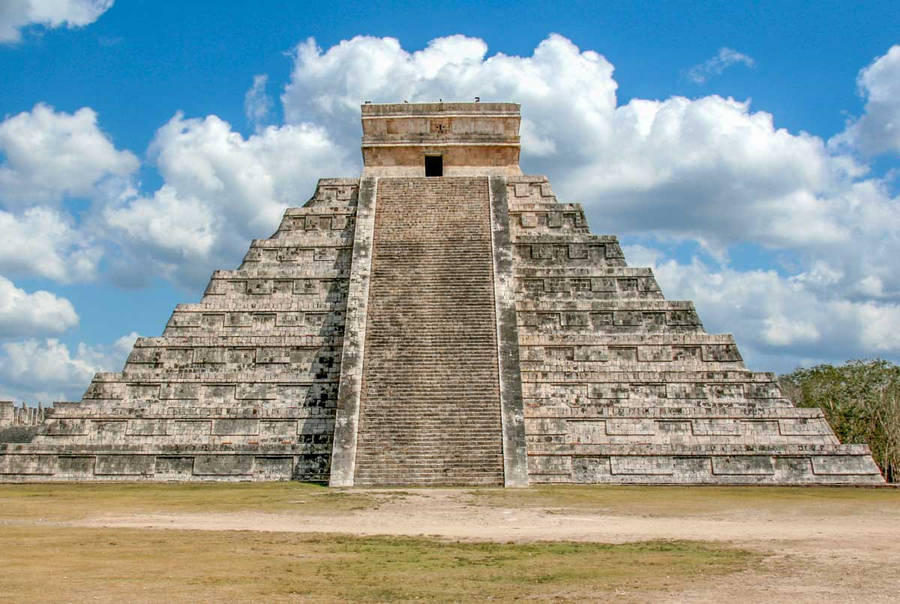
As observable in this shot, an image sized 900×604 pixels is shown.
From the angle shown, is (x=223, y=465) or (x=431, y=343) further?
(x=431, y=343)

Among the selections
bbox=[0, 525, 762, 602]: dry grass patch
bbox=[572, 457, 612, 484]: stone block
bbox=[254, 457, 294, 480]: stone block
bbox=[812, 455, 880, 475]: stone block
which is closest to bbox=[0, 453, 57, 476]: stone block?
bbox=[254, 457, 294, 480]: stone block

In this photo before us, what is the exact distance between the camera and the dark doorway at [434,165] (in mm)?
25281

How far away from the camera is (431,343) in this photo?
731 inches

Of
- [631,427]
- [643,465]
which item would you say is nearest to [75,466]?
[631,427]

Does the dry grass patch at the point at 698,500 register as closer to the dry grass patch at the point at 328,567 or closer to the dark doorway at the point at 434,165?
the dry grass patch at the point at 328,567

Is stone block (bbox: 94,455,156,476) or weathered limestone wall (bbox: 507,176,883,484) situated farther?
stone block (bbox: 94,455,156,476)

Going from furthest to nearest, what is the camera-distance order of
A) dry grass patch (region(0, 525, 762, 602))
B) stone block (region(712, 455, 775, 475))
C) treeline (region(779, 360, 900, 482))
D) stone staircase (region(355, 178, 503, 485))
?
treeline (region(779, 360, 900, 482)) < stone block (region(712, 455, 775, 475)) < stone staircase (region(355, 178, 503, 485)) < dry grass patch (region(0, 525, 762, 602))

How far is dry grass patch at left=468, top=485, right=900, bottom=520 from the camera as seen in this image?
12609mm

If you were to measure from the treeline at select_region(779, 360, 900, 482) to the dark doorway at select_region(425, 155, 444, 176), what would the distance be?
1354cm

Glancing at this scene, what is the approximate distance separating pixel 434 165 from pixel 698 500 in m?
14.4

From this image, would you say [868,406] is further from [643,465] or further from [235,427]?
[235,427]

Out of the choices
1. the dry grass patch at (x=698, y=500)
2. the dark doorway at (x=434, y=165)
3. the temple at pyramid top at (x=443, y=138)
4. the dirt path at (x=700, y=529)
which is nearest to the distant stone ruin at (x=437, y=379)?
the dry grass patch at (x=698, y=500)

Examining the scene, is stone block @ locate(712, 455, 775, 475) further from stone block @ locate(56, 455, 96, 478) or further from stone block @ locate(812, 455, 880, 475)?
stone block @ locate(56, 455, 96, 478)

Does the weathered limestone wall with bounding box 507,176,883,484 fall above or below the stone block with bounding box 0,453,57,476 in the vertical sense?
A: above
